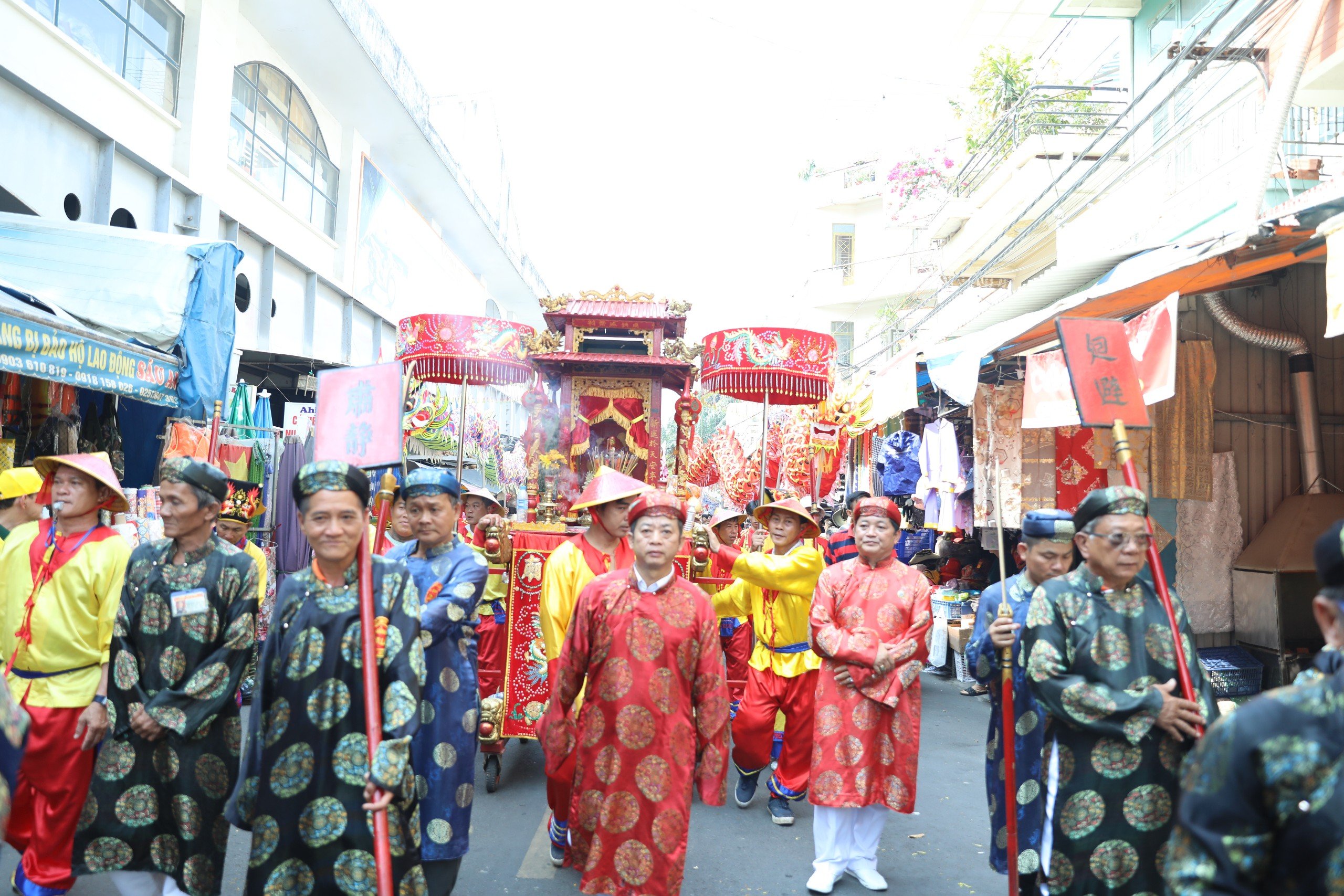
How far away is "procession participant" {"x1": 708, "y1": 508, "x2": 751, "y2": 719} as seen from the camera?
6582mm

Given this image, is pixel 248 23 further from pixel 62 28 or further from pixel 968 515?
pixel 968 515

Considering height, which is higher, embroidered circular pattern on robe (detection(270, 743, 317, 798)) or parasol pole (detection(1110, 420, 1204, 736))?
parasol pole (detection(1110, 420, 1204, 736))

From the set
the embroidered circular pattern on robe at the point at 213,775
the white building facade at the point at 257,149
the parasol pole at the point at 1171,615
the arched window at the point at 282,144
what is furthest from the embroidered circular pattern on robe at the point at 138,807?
the arched window at the point at 282,144

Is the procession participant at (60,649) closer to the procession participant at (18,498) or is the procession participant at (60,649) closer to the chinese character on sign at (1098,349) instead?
the procession participant at (18,498)

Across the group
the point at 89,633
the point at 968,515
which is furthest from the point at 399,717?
the point at 968,515

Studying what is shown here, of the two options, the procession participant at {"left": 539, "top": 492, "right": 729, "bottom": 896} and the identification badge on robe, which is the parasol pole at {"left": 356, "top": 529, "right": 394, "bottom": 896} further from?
the procession participant at {"left": 539, "top": 492, "right": 729, "bottom": 896}

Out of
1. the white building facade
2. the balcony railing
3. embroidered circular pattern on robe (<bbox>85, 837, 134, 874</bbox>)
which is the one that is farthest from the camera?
the balcony railing

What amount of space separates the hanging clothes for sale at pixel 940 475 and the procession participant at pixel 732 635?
2.96 meters

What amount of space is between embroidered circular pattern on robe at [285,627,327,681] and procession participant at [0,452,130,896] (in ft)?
3.88

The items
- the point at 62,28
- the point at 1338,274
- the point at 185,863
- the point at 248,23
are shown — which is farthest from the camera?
the point at 248,23

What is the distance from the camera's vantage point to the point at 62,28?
8.30m

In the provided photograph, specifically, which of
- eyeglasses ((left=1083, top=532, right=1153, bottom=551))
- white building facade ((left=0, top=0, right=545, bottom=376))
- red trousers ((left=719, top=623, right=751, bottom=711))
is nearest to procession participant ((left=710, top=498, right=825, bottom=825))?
red trousers ((left=719, top=623, right=751, bottom=711))

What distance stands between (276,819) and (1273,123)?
6.98m

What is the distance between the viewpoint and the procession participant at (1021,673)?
3.21m
